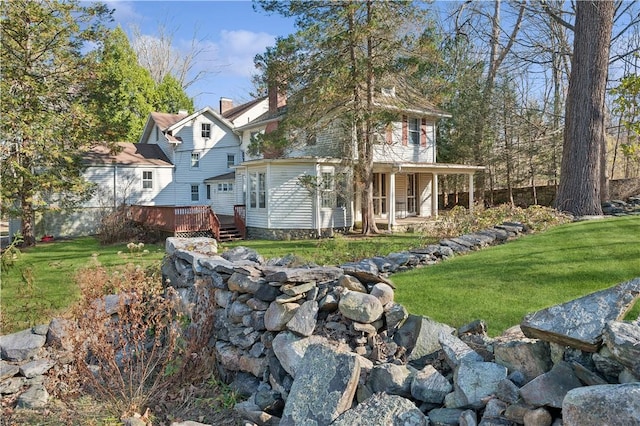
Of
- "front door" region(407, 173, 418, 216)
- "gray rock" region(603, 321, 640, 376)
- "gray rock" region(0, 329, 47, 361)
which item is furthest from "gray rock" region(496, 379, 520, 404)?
"front door" region(407, 173, 418, 216)

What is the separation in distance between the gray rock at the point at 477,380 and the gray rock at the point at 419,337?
→ 617 millimetres

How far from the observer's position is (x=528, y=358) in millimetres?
2686

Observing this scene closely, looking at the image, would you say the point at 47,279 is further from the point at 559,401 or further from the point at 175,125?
the point at 175,125

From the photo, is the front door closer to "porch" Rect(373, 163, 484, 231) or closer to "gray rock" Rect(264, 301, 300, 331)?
"porch" Rect(373, 163, 484, 231)

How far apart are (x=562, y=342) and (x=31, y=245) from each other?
18712 mm

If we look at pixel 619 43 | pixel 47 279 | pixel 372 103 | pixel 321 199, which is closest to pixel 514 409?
pixel 47 279

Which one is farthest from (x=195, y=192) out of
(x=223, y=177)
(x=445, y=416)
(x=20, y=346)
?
(x=445, y=416)

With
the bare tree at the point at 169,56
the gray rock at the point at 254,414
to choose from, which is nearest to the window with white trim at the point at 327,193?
the gray rock at the point at 254,414

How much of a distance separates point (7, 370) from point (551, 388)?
17.2 feet

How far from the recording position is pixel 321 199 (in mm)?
16984

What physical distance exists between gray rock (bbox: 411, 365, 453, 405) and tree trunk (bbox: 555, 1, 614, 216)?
1105cm

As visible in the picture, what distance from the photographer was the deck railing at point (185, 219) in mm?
16969

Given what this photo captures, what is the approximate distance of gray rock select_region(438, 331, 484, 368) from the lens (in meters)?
2.85

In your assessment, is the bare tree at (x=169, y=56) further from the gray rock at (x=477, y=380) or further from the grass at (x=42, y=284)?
the gray rock at (x=477, y=380)
